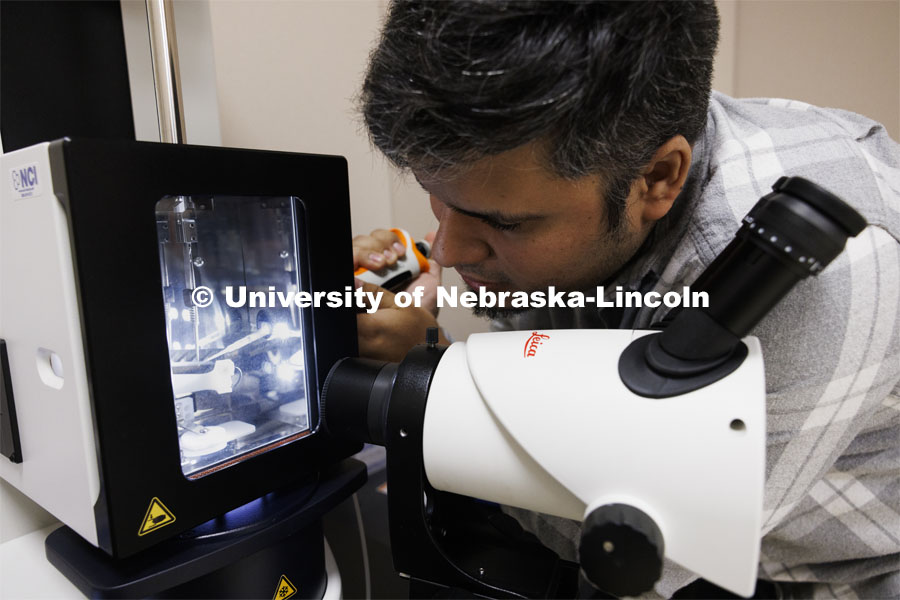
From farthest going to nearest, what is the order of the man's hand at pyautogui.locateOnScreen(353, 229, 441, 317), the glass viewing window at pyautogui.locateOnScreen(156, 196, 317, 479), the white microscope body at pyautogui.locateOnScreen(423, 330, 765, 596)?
the man's hand at pyautogui.locateOnScreen(353, 229, 441, 317) → the glass viewing window at pyautogui.locateOnScreen(156, 196, 317, 479) → the white microscope body at pyautogui.locateOnScreen(423, 330, 765, 596)

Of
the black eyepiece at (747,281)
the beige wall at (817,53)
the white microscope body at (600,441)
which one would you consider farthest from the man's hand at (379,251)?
the beige wall at (817,53)

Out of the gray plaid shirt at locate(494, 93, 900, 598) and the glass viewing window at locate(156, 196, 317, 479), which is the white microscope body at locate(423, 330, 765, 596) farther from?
the glass viewing window at locate(156, 196, 317, 479)

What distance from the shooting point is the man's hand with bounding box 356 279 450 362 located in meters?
0.83

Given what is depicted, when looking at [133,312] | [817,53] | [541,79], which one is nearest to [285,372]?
[133,312]

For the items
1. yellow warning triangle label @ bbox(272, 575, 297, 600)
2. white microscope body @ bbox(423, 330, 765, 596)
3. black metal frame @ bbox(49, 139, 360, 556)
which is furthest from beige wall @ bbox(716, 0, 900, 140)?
yellow warning triangle label @ bbox(272, 575, 297, 600)

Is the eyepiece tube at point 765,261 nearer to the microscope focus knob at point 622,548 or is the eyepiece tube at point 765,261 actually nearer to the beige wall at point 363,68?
the microscope focus knob at point 622,548

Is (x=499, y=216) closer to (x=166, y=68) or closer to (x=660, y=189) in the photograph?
(x=660, y=189)

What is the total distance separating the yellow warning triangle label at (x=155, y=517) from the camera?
519 millimetres

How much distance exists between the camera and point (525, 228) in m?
0.68

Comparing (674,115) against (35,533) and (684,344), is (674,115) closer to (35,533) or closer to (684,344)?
(684,344)

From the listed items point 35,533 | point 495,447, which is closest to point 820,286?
point 495,447

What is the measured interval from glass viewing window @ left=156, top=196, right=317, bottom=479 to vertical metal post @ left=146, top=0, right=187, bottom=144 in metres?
0.18

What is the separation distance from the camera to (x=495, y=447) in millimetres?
513

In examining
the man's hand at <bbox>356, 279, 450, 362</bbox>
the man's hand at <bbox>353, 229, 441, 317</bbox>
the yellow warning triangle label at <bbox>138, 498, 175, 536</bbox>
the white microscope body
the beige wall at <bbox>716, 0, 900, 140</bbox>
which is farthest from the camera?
the beige wall at <bbox>716, 0, 900, 140</bbox>
